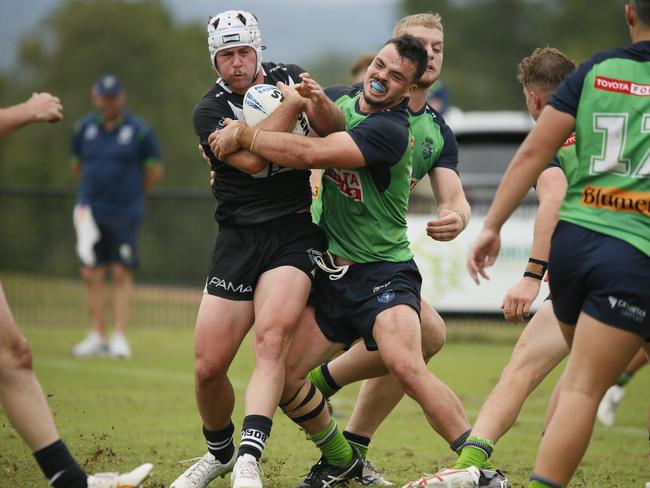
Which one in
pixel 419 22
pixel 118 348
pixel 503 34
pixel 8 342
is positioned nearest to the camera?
pixel 8 342

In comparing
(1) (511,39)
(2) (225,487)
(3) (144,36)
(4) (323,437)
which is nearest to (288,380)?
(4) (323,437)

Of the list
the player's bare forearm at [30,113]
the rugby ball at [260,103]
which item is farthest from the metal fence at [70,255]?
the player's bare forearm at [30,113]

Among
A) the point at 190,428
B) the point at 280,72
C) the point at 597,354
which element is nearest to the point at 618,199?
the point at 597,354

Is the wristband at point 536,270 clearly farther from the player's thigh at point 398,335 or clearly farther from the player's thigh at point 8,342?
the player's thigh at point 8,342

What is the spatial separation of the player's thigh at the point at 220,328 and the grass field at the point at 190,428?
0.88 metres

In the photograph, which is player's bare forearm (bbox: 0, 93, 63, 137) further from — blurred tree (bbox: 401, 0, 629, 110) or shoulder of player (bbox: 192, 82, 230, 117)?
blurred tree (bbox: 401, 0, 629, 110)

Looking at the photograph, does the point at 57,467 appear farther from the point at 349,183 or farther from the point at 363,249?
the point at 349,183

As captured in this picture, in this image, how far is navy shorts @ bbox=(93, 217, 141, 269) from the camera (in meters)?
13.7

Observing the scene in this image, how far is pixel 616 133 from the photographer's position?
5.04m

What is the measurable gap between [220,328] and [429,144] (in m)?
1.69

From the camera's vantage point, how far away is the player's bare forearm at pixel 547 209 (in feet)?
20.8

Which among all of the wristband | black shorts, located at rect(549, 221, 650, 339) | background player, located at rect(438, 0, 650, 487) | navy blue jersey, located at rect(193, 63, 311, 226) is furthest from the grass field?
black shorts, located at rect(549, 221, 650, 339)

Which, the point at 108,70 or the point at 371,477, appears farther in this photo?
the point at 108,70

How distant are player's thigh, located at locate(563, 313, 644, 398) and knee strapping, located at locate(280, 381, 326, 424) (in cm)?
186
